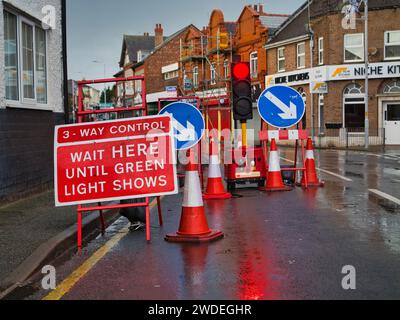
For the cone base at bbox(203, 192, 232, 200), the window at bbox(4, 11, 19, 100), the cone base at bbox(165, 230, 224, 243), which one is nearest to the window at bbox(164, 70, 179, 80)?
the window at bbox(4, 11, 19, 100)

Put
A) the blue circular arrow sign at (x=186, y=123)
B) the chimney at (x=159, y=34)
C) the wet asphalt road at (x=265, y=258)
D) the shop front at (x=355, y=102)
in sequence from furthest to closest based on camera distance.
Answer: the chimney at (x=159, y=34)
the shop front at (x=355, y=102)
the blue circular arrow sign at (x=186, y=123)
the wet asphalt road at (x=265, y=258)

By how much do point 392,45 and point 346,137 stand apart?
251 inches

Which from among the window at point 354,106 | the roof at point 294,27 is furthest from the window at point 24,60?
the roof at point 294,27

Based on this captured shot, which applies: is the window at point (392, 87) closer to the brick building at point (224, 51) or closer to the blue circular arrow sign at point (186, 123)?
the brick building at point (224, 51)

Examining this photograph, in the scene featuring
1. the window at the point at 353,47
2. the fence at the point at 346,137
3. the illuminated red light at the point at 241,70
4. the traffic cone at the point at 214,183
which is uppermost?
the window at the point at 353,47

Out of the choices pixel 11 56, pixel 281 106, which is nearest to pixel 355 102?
pixel 281 106

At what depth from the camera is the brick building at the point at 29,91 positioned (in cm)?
1053

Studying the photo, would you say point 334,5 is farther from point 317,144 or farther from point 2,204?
point 2,204

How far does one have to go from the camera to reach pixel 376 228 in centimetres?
773

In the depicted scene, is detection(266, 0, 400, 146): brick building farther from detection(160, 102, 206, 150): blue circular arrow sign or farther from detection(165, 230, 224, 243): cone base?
detection(165, 230, 224, 243): cone base

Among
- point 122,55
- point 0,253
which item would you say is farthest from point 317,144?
point 122,55

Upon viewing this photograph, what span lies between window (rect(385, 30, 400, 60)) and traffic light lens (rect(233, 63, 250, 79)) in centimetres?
2542

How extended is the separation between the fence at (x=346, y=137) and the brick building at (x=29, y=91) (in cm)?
2400

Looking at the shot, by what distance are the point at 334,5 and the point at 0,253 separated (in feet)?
108
